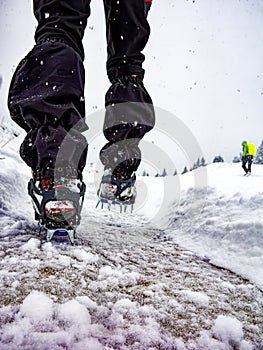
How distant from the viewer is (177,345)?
49cm

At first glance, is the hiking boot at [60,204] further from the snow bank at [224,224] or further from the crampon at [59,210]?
the snow bank at [224,224]

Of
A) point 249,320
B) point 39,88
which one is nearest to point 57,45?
point 39,88

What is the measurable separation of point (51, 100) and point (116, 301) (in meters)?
0.77

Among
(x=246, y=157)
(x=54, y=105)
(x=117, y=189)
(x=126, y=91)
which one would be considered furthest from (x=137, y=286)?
(x=246, y=157)

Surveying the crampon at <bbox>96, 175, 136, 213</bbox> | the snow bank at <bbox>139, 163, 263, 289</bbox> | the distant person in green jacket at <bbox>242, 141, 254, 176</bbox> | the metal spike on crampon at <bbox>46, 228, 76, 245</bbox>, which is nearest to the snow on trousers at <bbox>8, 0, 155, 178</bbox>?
the metal spike on crampon at <bbox>46, 228, 76, 245</bbox>

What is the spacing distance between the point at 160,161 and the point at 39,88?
202 centimetres

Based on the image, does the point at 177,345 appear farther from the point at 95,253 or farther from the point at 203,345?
the point at 95,253

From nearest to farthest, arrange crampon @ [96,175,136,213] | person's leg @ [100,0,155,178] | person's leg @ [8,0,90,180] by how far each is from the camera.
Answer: person's leg @ [8,0,90,180] < person's leg @ [100,0,155,178] < crampon @ [96,175,136,213]

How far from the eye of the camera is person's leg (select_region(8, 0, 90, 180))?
975 millimetres

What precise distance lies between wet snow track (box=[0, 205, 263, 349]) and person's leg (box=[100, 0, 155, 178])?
2.23 ft

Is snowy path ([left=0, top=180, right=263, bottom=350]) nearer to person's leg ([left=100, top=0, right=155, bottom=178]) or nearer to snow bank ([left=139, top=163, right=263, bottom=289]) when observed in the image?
snow bank ([left=139, top=163, right=263, bottom=289])

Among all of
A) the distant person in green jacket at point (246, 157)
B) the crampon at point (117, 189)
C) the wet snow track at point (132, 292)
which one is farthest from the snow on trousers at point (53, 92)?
the distant person in green jacket at point (246, 157)

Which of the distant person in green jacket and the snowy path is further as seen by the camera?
the distant person in green jacket

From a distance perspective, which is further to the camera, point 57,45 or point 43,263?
point 57,45
